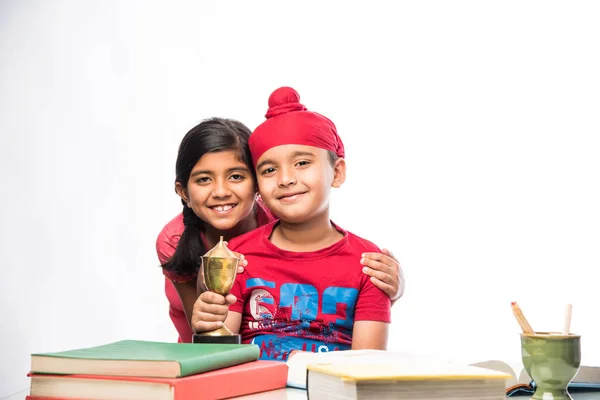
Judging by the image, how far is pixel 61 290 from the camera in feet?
14.1

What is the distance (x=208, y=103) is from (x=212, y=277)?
9.73 ft

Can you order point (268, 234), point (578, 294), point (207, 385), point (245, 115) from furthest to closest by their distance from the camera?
1. point (245, 115)
2. point (578, 294)
3. point (268, 234)
4. point (207, 385)

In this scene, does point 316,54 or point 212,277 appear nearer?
point 212,277

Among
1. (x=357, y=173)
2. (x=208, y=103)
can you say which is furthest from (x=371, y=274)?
(x=208, y=103)

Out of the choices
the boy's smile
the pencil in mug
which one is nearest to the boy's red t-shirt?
the boy's smile

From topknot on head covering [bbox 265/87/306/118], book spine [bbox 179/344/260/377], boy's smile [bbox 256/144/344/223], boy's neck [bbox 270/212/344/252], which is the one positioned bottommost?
book spine [bbox 179/344/260/377]

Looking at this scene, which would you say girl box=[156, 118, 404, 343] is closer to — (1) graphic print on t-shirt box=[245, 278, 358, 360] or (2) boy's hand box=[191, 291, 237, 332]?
(1) graphic print on t-shirt box=[245, 278, 358, 360]

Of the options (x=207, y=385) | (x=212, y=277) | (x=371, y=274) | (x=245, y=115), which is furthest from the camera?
(x=245, y=115)

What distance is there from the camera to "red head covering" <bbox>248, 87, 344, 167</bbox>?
1.80 meters

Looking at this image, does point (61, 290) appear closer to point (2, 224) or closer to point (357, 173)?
point (2, 224)

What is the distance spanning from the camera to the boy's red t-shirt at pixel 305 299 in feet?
5.75

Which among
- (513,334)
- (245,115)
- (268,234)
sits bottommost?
(513,334)

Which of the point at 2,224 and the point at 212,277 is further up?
the point at 2,224

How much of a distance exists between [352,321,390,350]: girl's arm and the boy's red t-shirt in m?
0.01
